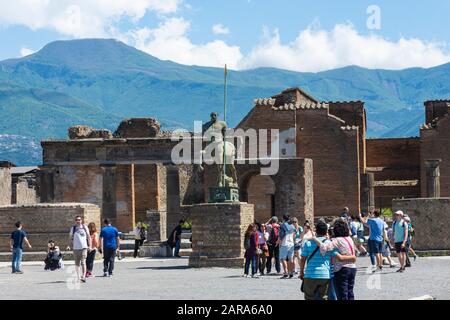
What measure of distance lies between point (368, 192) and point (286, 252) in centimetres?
2730

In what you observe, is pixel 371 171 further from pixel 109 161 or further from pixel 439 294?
pixel 439 294

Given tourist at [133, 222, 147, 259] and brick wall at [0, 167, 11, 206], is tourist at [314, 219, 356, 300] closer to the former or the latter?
tourist at [133, 222, 147, 259]

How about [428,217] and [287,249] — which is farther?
[428,217]

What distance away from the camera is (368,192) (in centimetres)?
5331

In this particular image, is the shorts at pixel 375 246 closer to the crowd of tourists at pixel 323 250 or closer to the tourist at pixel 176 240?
the crowd of tourists at pixel 323 250

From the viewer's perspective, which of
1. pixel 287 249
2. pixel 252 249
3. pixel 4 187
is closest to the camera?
pixel 287 249

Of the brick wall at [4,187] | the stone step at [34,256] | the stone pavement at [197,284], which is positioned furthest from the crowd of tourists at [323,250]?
the brick wall at [4,187]

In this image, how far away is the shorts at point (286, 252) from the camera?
26375 millimetres

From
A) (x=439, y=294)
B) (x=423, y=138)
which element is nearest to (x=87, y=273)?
(x=439, y=294)

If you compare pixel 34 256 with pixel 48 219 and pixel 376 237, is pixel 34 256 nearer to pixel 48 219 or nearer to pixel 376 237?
pixel 48 219

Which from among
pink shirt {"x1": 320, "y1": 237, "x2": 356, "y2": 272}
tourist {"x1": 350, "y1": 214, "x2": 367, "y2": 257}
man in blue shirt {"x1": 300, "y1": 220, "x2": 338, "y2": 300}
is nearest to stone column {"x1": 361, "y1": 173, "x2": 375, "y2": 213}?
tourist {"x1": 350, "y1": 214, "x2": 367, "y2": 257}

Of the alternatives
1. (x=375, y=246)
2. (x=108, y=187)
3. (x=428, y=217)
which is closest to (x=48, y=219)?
(x=428, y=217)

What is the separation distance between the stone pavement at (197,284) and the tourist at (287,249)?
39cm

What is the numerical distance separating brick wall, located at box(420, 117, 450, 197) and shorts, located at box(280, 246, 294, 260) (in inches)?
1131
